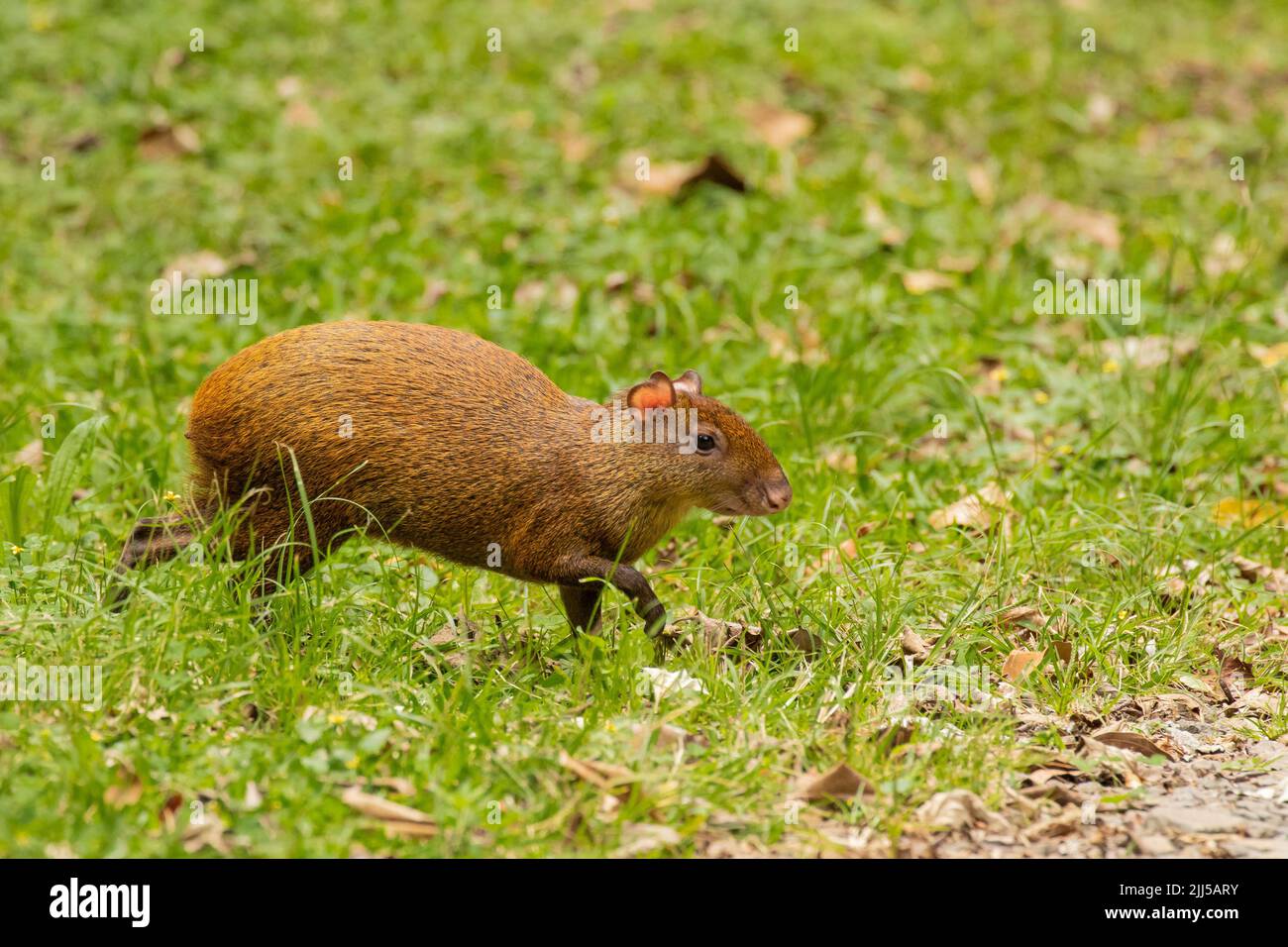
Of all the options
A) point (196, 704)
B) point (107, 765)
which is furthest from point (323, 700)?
point (107, 765)

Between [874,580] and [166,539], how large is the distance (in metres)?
2.21

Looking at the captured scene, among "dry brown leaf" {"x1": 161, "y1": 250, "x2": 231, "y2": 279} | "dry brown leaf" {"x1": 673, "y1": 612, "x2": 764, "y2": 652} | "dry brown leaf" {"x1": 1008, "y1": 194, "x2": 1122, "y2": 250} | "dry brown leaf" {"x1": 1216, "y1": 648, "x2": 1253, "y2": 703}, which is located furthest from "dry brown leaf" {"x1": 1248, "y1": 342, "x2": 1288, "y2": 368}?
"dry brown leaf" {"x1": 161, "y1": 250, "x2": 231, "y2": 279}

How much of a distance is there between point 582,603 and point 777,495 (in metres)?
0.70

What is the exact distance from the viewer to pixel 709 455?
496cm

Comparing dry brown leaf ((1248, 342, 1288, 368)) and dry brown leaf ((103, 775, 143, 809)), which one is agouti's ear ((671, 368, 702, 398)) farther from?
dry brown leaf ((1248, 342, 1288, 368))

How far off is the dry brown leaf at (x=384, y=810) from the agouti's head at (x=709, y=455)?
155 centimetres

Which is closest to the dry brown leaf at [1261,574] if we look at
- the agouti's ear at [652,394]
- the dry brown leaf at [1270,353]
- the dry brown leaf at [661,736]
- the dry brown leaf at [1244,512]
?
the dry brown leaf at [1244,512]

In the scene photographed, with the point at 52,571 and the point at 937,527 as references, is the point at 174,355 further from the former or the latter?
the point at 937,527

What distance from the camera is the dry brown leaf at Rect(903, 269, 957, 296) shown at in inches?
299

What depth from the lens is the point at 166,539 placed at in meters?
4.98

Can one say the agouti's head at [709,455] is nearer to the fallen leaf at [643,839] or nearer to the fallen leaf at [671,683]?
the fallen leaf at [671,683]

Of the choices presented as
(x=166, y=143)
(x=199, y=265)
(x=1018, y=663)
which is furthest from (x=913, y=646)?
(x=166, y=143)

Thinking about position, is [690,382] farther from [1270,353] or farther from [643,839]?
[1270,353]

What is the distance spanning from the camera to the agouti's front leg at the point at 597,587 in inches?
187
